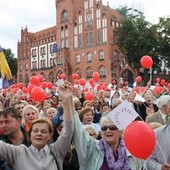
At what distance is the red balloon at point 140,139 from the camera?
292 centimetres

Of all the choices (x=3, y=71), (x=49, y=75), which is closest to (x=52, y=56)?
(x=49, y=75)

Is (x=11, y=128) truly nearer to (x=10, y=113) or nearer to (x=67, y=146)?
(x=10, y=113)

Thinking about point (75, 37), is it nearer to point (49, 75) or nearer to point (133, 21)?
point (49, 75)

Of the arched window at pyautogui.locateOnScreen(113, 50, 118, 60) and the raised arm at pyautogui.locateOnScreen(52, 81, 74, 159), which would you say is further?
the arched window at pyautogui.locateOnScreen(113, 50, 118, 60)

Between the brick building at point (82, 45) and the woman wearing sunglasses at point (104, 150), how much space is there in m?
40.3

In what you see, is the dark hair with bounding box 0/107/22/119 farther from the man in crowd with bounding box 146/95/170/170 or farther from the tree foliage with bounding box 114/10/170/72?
the tree foliage with bounding box 114/10/170/72

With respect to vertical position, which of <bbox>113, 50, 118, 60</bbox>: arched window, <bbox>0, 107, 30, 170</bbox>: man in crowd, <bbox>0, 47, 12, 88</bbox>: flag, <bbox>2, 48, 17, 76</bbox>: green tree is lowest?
<bbox>0, 107, 30, 170</bbox>: man in crowd

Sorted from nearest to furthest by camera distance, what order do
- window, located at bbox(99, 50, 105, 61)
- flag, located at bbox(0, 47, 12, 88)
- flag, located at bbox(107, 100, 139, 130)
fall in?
flag, located at bbox(107, 100, 139, 130) → flag, located at bbox(0, 47, 12, 88) → window, located at bbox(99, 50, 105, 61)

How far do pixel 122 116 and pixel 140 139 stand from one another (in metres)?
0.47

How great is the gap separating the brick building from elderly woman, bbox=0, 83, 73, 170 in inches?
1597

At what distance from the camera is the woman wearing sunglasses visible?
10.2ft

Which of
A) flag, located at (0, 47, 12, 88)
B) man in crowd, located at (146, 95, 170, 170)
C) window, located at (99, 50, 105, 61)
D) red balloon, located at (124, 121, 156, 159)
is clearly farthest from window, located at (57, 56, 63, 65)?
red balloon, located at (124, 121, 156, 159)

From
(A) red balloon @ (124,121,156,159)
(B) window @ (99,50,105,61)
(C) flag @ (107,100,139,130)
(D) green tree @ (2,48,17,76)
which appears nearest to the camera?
(A) red balloon @ (124,121,156,159)

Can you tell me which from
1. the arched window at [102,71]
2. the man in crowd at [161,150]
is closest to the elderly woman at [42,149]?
the man in crowd at [161,150]
